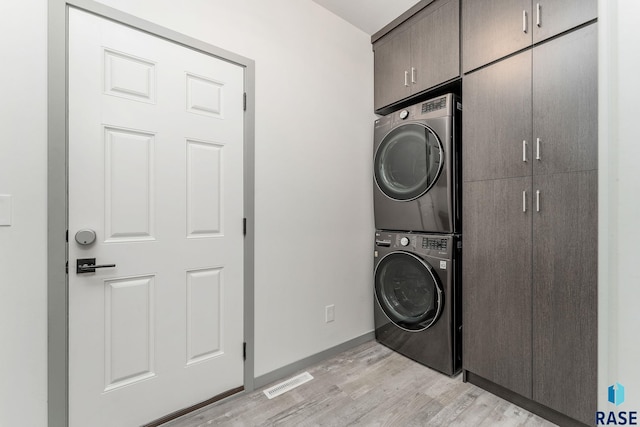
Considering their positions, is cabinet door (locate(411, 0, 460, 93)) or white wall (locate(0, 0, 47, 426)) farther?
cabinet door (locate(411, 0, 460, 93))

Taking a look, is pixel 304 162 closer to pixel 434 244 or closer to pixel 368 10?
pixel 434 244

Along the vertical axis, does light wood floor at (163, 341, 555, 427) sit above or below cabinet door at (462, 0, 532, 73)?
below

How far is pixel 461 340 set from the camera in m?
1.85

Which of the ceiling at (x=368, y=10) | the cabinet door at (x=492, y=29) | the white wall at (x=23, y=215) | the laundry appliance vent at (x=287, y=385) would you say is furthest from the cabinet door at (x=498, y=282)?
the white wall at (x=23, y=215)

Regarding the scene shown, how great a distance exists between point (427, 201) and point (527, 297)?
0.77 metres

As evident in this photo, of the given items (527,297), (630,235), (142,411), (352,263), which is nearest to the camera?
(630,235)

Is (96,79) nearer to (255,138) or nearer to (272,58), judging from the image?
(255,138)

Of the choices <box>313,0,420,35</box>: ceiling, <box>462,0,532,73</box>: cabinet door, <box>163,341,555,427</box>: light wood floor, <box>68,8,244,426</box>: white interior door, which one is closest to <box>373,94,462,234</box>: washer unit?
<box>462,0,532,73</box>: cabinet door

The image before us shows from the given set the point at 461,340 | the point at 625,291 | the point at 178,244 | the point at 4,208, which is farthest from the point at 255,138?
the point at 461,340

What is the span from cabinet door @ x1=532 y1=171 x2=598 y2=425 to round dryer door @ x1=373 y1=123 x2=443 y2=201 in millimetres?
588

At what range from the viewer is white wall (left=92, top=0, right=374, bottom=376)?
177 centimetres

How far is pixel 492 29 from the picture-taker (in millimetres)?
1623

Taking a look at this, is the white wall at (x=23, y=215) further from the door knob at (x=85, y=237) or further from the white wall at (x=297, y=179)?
the door knob at (x=85, y=237)

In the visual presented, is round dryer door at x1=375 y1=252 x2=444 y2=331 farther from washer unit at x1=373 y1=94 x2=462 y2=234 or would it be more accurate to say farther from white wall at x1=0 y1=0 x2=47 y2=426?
white wall at x1=0 y1=0 x2=47 y2=426
